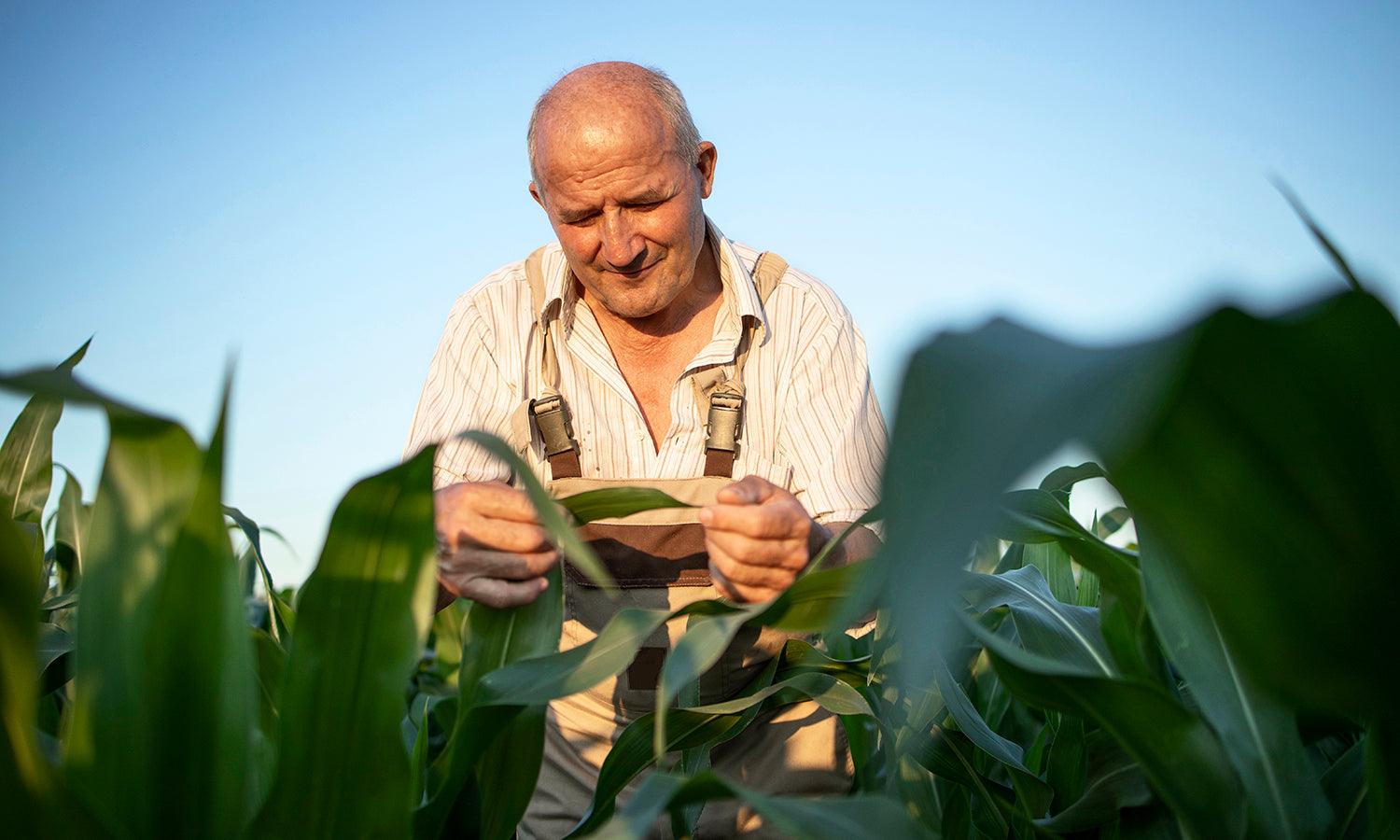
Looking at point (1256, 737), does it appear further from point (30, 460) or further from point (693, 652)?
point (30, 460)

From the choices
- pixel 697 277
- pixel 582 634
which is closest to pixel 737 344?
pixel 697 277

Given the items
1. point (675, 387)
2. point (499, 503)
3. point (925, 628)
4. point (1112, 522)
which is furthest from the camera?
point (1112, 522)

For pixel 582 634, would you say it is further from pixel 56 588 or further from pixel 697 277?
pixel 56 588

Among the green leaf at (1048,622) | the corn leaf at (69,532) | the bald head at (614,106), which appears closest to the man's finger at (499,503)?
the green leaf at (1048,622)

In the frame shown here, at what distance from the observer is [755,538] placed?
0.96 meters

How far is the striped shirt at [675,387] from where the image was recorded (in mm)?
1506

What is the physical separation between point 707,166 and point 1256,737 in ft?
4.51

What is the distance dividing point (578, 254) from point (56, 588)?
1.19 m

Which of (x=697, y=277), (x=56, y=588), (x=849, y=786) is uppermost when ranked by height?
(x=697, y=277)

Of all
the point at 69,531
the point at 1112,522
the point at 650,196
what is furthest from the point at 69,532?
the point at 1112,522

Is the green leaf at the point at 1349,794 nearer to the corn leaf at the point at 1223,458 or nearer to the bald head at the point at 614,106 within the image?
the corn leaf at the point at 1223,458

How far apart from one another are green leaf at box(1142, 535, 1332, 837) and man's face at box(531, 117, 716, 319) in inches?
40.0

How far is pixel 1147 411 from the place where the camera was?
40 centimetres

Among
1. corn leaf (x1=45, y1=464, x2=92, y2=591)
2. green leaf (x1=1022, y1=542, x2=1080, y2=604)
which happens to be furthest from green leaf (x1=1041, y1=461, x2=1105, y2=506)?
corn leaf (x1=45, y1=464, x2=92, y2=591)
